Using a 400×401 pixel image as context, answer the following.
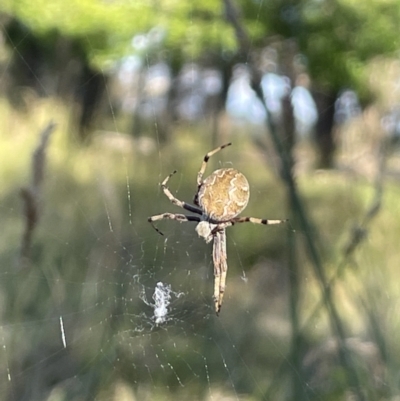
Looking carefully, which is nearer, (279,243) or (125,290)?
(125,290)

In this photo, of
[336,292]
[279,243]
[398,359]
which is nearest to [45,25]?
[279,243]

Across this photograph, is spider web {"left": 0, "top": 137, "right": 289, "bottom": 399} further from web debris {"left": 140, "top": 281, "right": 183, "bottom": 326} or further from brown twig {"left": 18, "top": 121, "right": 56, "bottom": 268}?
brown twig {"left": 18, "top": 121, "right": 56, "bottom": 268}

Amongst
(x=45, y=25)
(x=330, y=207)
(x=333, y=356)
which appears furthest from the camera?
(x=45, y=25)

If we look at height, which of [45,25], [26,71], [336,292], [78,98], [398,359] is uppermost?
[45,25]

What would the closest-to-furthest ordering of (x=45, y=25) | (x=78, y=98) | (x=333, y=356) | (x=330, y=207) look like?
1. (x=333, y=356)
2. (x=78, y=98)
3. (x=330, y=207)
4. (x=45, y=25)

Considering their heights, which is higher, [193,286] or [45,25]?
[45,25]

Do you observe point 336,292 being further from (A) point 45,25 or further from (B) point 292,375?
(A) point 45,25

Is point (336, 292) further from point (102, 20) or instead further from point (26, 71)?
point (102, 20)
